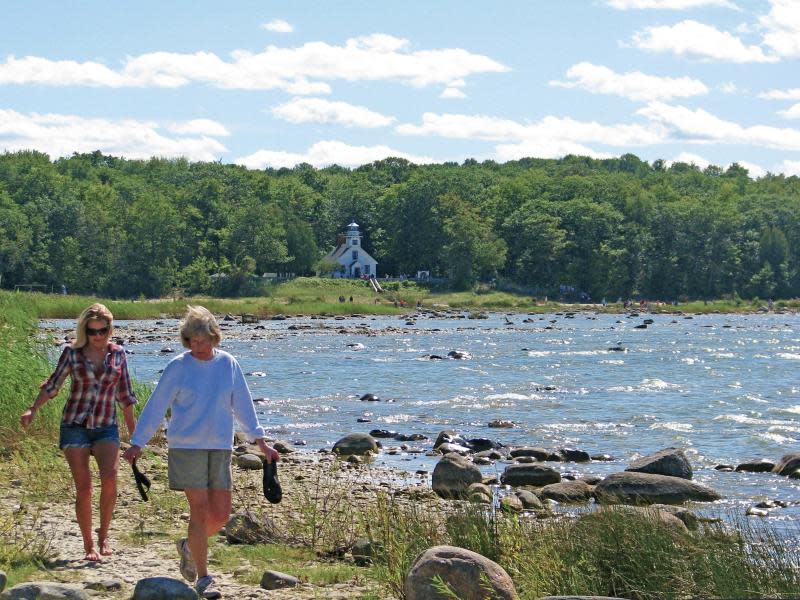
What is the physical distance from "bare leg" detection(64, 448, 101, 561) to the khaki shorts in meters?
1.29

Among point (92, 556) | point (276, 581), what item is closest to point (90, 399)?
point (92, 556)

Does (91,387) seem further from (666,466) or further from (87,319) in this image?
(666,466)

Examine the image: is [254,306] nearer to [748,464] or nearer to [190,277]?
[190,277]

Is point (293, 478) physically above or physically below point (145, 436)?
below

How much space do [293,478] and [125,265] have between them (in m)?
95.3

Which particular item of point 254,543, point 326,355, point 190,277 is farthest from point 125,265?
point 254,543

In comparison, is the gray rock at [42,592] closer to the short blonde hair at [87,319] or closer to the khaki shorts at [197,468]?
the khaki shorts at [197,468]

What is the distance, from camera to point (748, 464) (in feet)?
65.5

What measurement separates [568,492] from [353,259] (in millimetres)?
108133

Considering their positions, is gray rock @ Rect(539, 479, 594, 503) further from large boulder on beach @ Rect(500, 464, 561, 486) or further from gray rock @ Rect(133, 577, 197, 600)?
gray rock @ Rect(133, 577, 197, 600)

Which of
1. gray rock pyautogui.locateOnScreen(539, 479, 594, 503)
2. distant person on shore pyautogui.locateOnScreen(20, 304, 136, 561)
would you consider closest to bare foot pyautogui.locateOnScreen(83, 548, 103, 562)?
distant person on shore pyautogui.locateOnScreen(20, 304, 136, 561)

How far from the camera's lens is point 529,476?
17.7m

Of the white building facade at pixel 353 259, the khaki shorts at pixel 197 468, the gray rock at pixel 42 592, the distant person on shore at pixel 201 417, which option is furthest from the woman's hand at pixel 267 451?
the white building facade at pixel 353 259

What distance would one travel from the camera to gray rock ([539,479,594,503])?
16.2 meters
